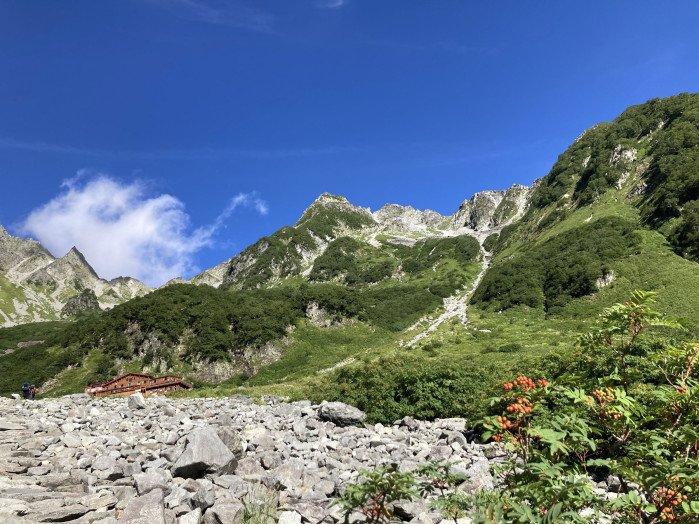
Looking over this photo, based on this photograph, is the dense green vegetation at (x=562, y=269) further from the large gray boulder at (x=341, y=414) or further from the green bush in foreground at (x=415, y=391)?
the large gray boulder at (x=341, y=414)

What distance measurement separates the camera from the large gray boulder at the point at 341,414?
15.8m

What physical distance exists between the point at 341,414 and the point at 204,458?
300 inches

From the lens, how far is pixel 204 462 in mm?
9336

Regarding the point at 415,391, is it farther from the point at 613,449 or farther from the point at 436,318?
the point at 436,318

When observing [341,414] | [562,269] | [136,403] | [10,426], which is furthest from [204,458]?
[562,269]

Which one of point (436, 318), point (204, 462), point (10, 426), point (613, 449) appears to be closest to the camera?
point (613, 449)

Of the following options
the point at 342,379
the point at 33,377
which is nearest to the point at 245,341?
the point at 33,377

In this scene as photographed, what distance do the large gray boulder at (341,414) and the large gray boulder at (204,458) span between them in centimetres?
647

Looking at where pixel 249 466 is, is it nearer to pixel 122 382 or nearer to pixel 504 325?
pixel 122 382

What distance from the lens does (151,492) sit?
795 centimetres

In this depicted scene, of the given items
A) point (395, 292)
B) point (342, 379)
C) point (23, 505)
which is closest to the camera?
point (23, 505)

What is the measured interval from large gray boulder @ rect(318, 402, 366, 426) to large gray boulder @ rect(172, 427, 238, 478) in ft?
21.2

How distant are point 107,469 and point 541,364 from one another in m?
17.0

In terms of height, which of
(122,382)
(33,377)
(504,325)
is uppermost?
(33,377)
